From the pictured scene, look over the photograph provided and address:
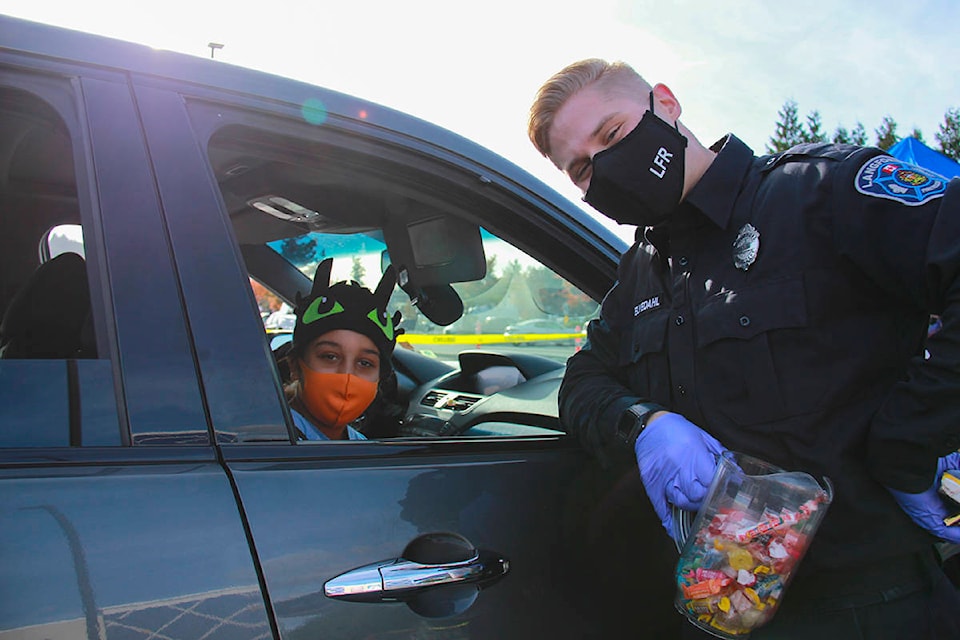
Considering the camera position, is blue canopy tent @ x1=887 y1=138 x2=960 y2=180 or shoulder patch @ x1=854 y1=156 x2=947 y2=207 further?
blue canopy tent @ x1=887 y1=138 x2=960 y2=180

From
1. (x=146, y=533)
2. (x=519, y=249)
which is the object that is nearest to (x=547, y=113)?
(x=519, y=249)

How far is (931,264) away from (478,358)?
185 centimetres

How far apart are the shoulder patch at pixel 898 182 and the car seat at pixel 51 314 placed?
49.9 inches

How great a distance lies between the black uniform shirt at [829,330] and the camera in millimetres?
963

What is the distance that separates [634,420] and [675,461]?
135mm

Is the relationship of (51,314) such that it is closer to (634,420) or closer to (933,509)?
(634,420)

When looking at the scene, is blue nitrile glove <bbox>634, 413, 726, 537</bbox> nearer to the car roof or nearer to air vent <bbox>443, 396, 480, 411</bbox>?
the car roof

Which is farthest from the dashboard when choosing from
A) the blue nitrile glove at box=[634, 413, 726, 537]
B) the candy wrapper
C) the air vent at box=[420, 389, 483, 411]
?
the candy wrapper

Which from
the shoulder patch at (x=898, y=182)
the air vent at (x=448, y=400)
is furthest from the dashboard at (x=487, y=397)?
the shoulder patch at (x=898, y=182)

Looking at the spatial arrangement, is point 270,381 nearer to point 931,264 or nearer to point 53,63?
point 53,63

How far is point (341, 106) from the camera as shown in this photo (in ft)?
4.16

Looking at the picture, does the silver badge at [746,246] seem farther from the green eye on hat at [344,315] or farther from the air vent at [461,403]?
the air vent at [461,403]

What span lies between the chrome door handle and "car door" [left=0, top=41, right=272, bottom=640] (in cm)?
12

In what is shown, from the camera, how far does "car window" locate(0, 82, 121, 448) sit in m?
0.88
